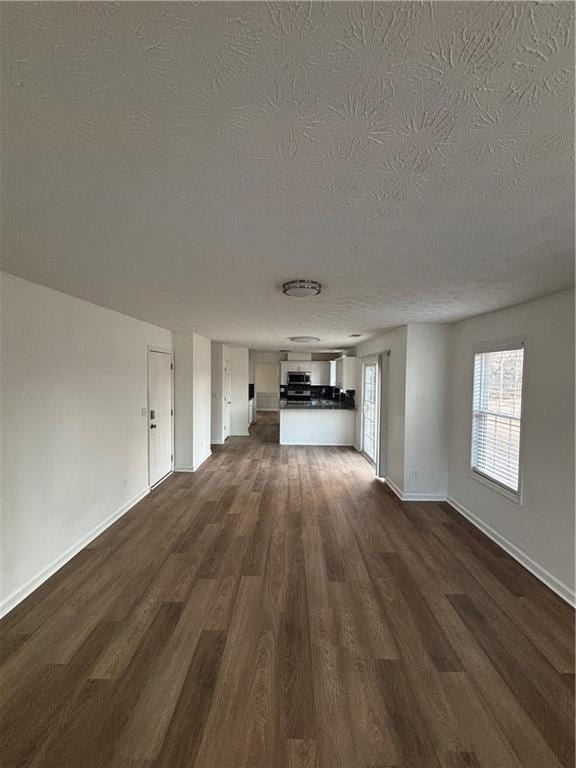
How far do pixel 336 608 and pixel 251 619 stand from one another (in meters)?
0.59

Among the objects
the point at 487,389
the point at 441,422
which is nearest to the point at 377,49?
the point at 487,389

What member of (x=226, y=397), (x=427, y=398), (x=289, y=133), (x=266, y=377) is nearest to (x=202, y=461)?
(x=226, y=397)

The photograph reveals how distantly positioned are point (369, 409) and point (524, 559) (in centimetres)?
414

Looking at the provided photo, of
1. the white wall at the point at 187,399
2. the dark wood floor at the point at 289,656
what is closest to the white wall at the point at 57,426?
the dark wood floor at the point at 289,656

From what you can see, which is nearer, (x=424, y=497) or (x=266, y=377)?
(x=424, y=497)

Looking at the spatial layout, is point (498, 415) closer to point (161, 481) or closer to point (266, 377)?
point (161, 481)

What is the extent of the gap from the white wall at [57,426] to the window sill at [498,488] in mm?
4038

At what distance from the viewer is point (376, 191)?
50.4 inches

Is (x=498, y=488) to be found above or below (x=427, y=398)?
below

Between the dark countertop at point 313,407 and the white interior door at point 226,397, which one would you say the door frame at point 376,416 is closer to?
the dark countertop at point 313,407

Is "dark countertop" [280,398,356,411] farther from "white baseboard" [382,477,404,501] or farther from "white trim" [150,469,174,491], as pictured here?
"white trim" [150,469,174,491]

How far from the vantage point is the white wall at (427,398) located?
14.8 feet

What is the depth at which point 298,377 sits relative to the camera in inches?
397

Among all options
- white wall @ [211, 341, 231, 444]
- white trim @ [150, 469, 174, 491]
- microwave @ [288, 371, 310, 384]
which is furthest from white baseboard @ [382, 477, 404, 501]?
microwave @ [288, 371, 310, 384]
